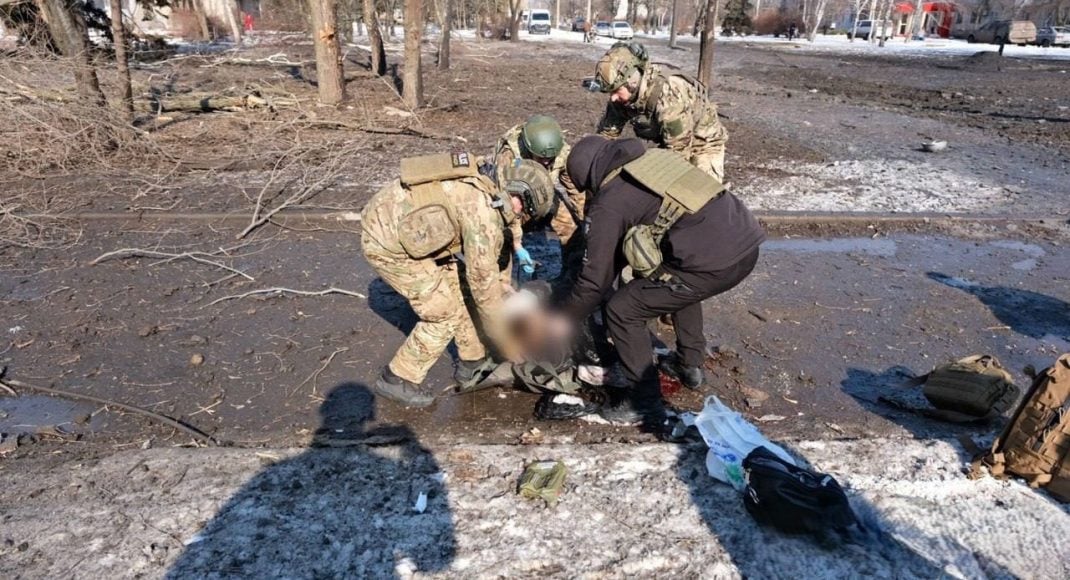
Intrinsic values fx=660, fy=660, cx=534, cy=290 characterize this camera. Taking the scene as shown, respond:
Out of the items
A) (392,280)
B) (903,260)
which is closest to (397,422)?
(392,280)

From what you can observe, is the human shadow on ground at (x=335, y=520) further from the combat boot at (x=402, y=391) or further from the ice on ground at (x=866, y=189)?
the ice on ground at (x=866, y=189)

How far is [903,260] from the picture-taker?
19.2 ft

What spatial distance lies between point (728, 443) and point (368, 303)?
9.55 ft

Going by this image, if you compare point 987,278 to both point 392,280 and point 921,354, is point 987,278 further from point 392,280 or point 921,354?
point 392,280

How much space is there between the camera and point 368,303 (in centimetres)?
493

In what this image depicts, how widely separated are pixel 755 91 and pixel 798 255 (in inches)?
503

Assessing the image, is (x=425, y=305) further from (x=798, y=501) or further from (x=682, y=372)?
(x=798, y=501)

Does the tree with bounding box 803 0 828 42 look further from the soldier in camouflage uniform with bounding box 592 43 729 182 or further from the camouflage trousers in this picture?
the camouflage trousers

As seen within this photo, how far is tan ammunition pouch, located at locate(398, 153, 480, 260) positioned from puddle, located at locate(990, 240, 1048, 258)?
18.3 ft

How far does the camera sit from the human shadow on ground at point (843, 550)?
8.34 ft

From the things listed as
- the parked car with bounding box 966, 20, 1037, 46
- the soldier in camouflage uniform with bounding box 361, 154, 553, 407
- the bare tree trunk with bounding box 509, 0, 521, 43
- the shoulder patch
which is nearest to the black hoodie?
the soldier in camouflage uniform with bounding box 361, 154, 553, 407

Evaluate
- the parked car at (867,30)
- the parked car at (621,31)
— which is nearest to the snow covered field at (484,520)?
the parked car at (621,31)

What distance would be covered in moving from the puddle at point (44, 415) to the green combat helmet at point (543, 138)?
282 cm

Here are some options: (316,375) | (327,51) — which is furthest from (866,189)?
(327,51)
